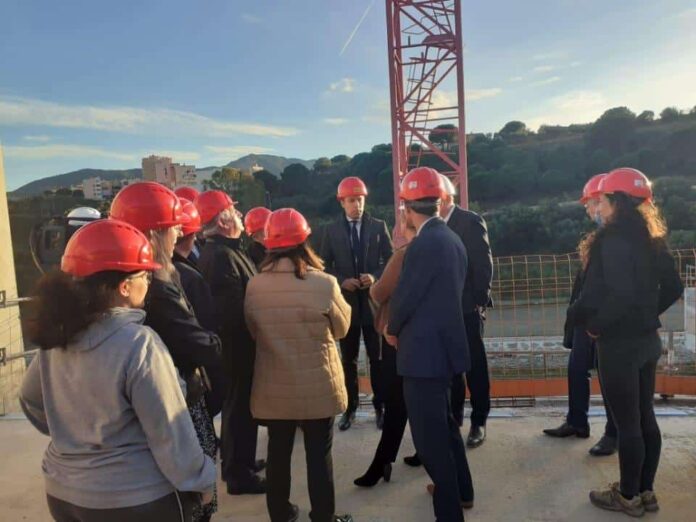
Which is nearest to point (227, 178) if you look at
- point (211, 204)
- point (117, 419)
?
point (211, 204)

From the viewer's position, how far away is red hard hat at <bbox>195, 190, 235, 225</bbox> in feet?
Result: 9.64

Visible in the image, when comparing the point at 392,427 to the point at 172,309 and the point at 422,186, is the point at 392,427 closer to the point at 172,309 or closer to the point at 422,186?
the point at 422,186

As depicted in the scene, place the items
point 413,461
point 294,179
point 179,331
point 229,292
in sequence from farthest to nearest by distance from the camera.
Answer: point 294,179
point 413,461
point 229,292
point 179,331

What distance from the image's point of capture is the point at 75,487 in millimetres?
1455

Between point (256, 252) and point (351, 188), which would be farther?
A: point (351, 188)

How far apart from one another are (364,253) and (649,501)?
2.37 meters

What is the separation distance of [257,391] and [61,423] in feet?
3.74

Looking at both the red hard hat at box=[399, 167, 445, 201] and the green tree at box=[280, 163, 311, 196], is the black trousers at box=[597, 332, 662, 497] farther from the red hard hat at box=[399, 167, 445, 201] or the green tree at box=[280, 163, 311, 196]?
the green tree at box=[280, 163, 311, 196]

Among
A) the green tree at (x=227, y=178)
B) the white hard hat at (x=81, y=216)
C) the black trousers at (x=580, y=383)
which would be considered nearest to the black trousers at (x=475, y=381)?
the black trousers at (x=580, y=383)

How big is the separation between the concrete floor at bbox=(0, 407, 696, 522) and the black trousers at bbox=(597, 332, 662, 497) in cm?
34

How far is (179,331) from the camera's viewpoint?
1.80 metres

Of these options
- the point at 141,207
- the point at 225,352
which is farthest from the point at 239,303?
the point at 141,207

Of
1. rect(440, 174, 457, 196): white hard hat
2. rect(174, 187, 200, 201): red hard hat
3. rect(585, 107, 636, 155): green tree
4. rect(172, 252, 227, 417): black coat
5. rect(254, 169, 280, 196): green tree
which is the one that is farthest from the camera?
rect(585, 107, 636, 155): green tree

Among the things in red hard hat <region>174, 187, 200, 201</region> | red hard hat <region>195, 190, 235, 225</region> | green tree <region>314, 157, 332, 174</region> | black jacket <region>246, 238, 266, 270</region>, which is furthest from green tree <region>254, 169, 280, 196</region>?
red hard hat <region>195, 190, 235, 225</region>
